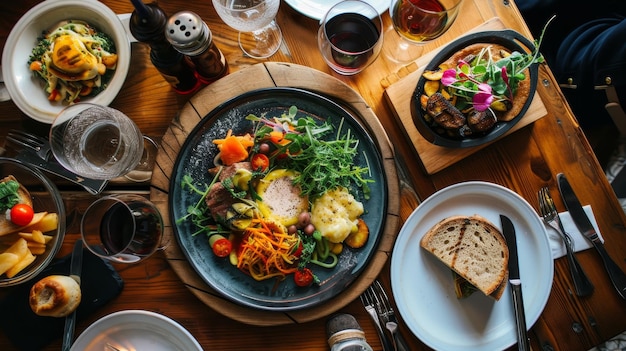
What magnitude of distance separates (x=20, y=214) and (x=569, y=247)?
2048 millimetres

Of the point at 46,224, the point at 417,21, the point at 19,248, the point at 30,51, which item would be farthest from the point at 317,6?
the point at 19,248

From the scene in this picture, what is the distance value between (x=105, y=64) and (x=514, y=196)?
1.65 metres

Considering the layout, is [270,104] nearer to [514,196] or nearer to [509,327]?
[514,196]

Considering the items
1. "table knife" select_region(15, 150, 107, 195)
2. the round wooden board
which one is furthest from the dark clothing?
"table knife" select_region(15, 150, 107, 195)

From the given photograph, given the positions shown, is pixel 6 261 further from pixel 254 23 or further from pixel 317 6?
pixel 317 6

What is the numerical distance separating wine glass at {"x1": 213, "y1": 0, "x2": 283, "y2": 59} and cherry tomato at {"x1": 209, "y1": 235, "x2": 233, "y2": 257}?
0.75 metres

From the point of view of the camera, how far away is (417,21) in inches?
60.5

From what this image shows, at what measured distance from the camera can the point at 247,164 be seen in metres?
1.62

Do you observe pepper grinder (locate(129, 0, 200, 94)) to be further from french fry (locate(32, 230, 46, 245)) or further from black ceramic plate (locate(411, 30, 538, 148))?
black ceramic plate (locate(411, 30, 538, 148))

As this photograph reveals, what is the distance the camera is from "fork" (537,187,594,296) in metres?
1.66

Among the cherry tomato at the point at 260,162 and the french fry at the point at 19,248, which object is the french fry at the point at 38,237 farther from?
the cherry tomato at the point at 260,162

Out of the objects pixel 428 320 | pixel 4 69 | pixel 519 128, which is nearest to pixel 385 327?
pixel 428 320

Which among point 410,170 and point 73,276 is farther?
point 410,170

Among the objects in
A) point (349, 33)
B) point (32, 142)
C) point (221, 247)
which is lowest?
point (221, 247)
